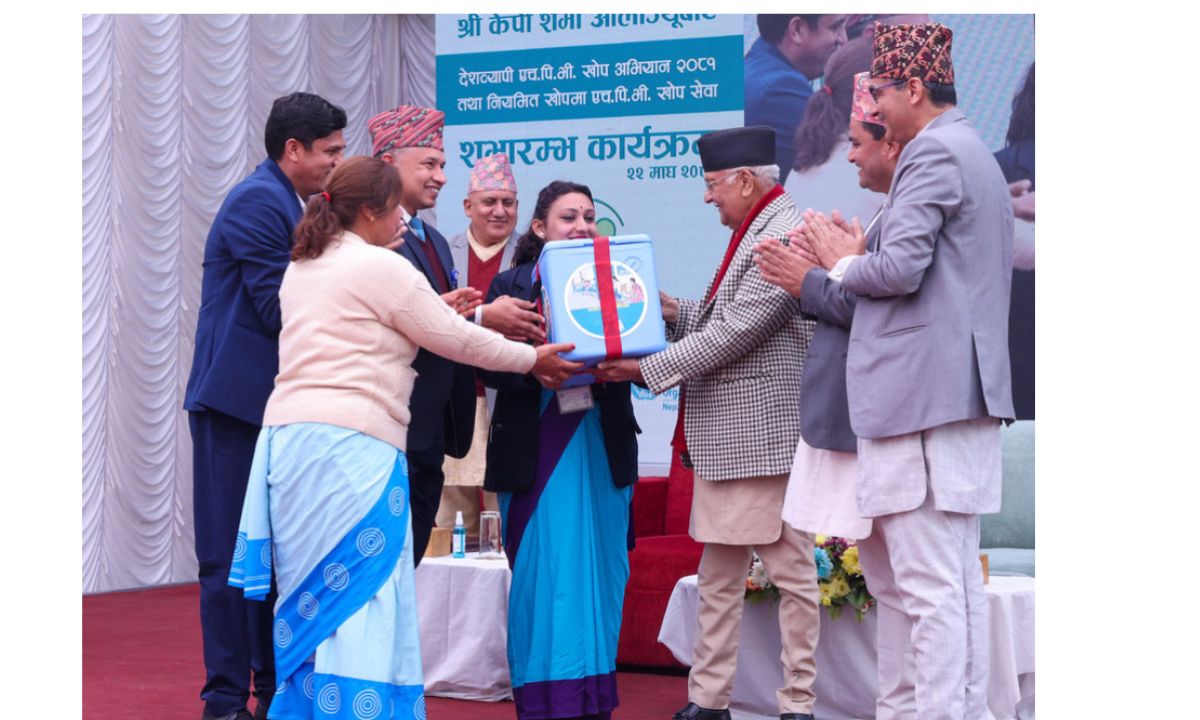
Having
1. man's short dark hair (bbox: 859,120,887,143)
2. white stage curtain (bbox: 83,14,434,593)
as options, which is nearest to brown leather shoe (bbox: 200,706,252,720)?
man's short dark hair (bbox: 859,120,887,143)

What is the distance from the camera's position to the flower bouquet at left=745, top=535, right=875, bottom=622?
4273mm

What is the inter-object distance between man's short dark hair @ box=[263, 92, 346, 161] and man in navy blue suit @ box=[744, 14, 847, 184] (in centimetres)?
349

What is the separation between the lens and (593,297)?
3.57 m

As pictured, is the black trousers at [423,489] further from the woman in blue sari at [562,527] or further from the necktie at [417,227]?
the necktie at [417,227]

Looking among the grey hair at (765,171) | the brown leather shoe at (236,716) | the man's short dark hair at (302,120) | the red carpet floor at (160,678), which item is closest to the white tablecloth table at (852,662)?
the red carpet floor at (160,678)

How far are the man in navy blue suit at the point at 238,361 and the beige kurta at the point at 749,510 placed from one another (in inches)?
49.6

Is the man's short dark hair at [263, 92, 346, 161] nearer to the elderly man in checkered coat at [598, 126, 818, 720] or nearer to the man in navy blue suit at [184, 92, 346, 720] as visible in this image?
the man in navy blue suit at [184, 92, 346, 720]

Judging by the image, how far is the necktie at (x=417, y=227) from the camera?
Answer: 3.74 metres

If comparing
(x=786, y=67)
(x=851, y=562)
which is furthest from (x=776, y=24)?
(x=851, y=562)

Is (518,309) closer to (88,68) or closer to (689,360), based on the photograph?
(689,360)

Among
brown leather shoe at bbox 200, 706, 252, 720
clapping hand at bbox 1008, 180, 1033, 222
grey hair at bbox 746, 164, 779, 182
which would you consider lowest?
brown leather shoe at bbox 200, 706, 252, 720

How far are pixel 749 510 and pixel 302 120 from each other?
1.62m

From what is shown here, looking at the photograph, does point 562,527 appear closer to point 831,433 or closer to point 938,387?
point 831,433

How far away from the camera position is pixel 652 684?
15.9 ft
